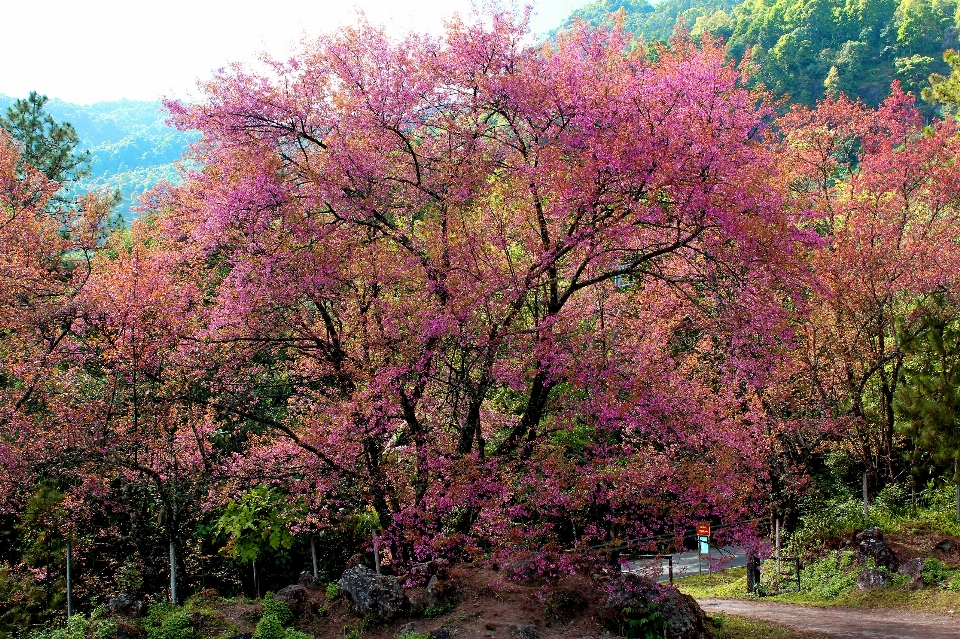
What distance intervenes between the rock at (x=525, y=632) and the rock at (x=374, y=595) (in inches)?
60.7

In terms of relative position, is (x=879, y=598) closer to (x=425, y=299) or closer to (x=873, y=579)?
(x=873, y=579)

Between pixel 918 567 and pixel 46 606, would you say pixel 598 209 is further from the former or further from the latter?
pixel 46 606

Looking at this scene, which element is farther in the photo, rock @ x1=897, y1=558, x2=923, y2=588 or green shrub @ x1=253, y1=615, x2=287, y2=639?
rock @ x1=897, y1=558, x2=923, y2=588

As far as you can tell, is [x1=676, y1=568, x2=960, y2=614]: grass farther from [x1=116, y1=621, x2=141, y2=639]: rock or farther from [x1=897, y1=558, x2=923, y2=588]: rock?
[x1=116, y1=621, x2=141, y2=639]: rock

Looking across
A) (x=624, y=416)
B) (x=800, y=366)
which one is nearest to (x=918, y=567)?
(x=800, y=366)

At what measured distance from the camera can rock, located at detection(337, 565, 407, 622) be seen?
27.9 feet

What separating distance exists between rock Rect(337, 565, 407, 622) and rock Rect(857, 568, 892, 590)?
9535 millimetres

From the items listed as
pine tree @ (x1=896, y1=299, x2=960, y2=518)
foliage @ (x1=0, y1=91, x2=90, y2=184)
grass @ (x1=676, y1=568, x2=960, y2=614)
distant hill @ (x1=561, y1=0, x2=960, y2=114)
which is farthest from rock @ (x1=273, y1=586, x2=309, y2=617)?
distant hill @ (x1=561, y1=0, x2=960, y2=114)

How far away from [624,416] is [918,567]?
852 cm

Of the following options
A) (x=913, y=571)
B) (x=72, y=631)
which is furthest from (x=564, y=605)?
(x=913, y=571)

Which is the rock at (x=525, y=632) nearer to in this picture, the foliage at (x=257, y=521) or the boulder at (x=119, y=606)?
the foliage at (x=257, y=521)

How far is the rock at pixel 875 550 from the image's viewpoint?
43.2 ft

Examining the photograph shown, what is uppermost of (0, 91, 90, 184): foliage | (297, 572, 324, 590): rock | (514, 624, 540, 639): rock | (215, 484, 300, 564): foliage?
(0, 91, 90, 184): foliage

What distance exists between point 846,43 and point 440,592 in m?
80.8
